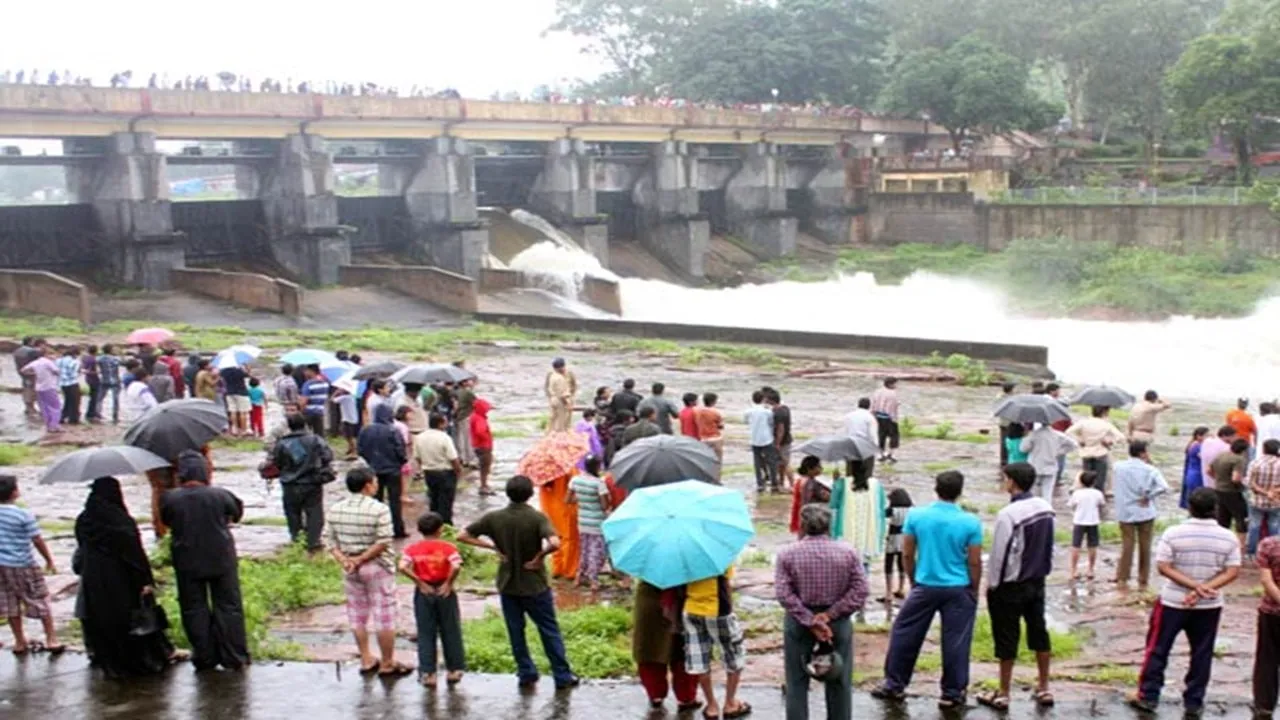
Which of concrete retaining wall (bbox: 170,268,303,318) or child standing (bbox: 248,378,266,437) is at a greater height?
concrete retaining wall (bbox: 170,268,303,318)

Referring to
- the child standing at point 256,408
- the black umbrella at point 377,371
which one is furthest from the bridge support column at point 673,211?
the black umbrella at point 377,371

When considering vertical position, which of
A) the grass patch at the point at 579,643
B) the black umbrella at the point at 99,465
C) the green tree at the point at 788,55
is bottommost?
the grass patch at the point at 579,643

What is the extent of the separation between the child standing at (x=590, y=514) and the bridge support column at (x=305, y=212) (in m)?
27.8

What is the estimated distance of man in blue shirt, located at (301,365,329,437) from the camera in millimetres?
16453

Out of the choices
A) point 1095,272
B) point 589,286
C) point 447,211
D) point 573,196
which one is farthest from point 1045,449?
point 1095,272

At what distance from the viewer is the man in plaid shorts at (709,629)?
7.48 metres

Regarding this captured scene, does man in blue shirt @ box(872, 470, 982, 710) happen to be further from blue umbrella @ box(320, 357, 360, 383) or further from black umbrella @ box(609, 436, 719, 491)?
blue umbrella @ box(320, 357, 360, 383)

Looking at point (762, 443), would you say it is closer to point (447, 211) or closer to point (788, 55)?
point (447, 211)

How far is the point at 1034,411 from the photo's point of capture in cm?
1364

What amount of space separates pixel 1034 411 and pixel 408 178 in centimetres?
3132

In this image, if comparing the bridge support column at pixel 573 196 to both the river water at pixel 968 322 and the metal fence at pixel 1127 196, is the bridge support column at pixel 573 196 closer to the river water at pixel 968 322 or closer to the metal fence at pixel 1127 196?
the river water at pixel 968 322

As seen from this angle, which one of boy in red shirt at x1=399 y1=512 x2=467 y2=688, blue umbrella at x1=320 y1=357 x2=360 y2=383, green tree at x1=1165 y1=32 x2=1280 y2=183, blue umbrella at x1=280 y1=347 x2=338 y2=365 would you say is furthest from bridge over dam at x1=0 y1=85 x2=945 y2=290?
boy in red shirt at x1=399 y1=512 x2=467 y2=688

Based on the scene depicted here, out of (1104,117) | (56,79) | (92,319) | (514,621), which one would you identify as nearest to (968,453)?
(514,621)

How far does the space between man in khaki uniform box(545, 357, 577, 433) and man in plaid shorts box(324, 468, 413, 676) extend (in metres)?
8.75
